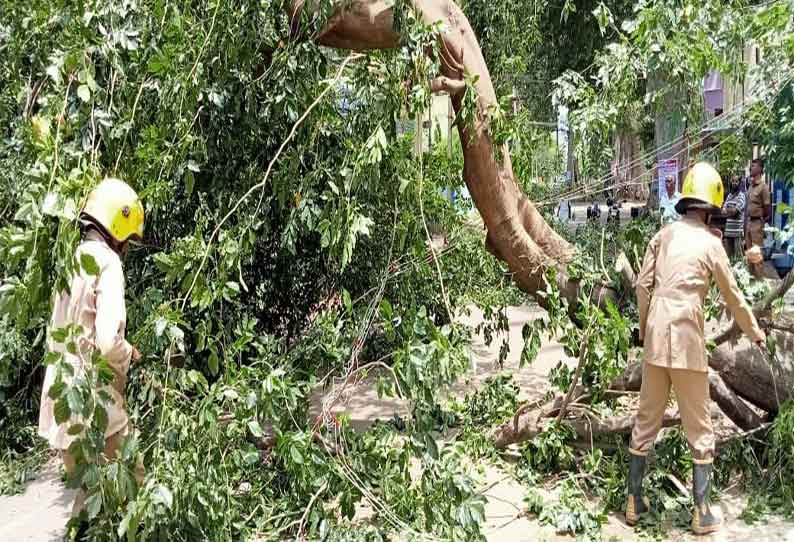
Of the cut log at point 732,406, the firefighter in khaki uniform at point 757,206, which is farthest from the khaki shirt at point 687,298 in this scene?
the firefighter in khaki uniform at point 757,206

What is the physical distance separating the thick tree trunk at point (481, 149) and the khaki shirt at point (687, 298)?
87 cm

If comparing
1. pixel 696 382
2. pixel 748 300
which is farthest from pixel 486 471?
pixel 748 300

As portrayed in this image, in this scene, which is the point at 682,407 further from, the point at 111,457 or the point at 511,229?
the point at 111,457

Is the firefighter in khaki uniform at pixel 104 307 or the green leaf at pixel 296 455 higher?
the firefighter in khaki uniform at pixel 104 307

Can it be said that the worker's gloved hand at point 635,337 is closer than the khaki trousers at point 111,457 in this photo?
No

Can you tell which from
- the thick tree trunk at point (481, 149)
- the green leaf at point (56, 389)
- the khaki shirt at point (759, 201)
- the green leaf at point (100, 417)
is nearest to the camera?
the green leaf at point (56, 389)

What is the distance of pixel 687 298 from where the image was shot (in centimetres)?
364

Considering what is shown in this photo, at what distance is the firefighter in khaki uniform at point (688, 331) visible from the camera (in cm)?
360

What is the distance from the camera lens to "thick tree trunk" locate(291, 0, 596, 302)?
423 cm

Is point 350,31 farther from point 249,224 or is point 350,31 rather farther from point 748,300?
point 748,300

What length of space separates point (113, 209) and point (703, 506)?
3.06m

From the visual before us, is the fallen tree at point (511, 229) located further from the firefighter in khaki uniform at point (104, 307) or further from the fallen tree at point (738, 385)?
the firefighter in khaki uniform at point (104, 307)

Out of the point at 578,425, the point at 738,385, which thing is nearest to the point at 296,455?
the point at 578,425

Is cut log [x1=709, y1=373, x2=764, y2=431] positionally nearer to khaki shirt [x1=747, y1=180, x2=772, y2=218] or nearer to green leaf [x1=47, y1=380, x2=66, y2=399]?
green leaf [x1=47, y1=380, x2=66, y2=399]
